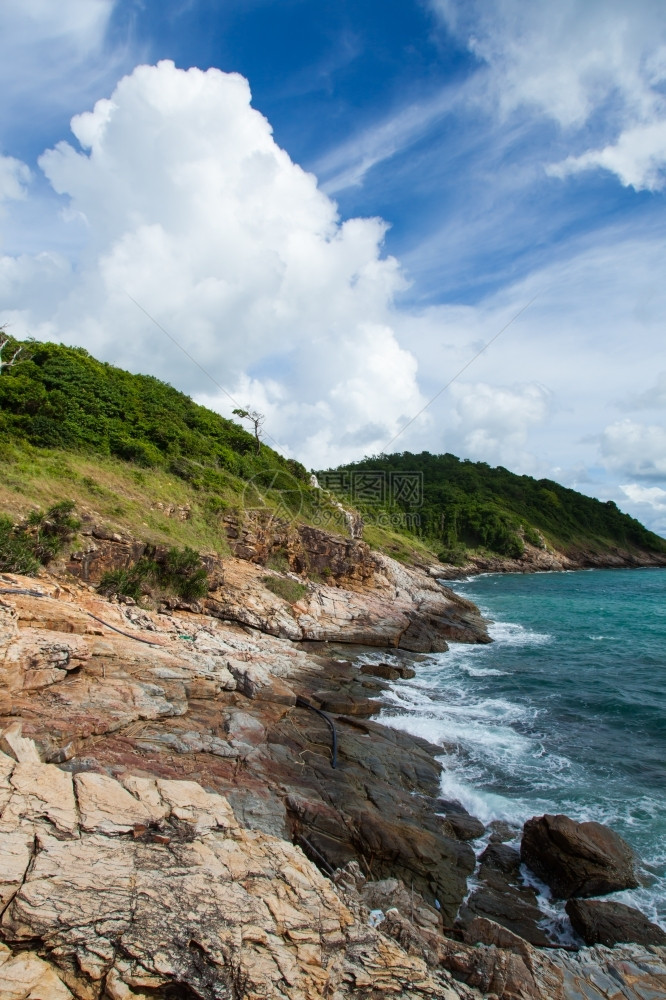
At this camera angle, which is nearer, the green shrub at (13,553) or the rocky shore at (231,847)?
the rocky shore at (231,847)

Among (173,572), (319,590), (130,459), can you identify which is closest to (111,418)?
(130,459)

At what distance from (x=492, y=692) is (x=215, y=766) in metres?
12.4

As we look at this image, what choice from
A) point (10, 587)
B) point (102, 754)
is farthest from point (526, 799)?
point (10, 587)

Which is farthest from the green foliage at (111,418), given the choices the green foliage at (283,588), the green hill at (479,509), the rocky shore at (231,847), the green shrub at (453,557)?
the green shrub at (453,557)

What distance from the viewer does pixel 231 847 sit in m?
6.58

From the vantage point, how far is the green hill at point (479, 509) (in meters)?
78.4

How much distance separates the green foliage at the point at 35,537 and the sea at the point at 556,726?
1178 cm

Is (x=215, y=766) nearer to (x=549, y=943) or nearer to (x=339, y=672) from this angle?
(x=549, y=943)

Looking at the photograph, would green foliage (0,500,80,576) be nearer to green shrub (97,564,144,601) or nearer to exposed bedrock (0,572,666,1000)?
green shrub (97,564,144,601)

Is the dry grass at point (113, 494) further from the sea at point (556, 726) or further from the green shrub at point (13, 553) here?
the sea at point (556, 726)

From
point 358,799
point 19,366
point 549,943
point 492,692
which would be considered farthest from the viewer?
point 19,366

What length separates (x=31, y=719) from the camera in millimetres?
8336

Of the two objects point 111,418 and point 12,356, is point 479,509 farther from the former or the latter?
point 12,356

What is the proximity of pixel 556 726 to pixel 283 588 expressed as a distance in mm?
12481
